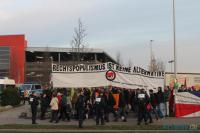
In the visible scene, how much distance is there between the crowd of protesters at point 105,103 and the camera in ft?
82.1

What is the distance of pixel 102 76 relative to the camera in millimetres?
27422

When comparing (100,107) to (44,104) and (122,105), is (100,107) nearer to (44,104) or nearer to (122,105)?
Result: (122,105)

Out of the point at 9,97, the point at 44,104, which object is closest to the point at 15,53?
the point at 9,97

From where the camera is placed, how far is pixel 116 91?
92.7 ft

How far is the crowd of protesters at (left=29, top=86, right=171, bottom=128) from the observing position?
2502 centimetres

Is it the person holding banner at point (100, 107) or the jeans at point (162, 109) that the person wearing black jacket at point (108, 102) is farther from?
the jeans at point (162, 109)

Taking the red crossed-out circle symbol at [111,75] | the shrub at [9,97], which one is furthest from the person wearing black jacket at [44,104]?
the shrub at [9,97]

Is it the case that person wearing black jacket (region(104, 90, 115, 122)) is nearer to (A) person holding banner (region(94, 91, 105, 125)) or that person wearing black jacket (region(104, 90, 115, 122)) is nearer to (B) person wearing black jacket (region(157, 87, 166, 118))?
(A) person holding banner (region(94, 91, 105, 125))

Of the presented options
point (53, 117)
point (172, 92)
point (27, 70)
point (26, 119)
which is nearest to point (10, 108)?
point (26, 119)

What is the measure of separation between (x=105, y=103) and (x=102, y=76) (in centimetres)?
209

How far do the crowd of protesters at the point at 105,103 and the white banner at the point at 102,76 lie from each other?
42 cm

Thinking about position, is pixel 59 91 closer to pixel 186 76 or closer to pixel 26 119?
pixel 26 119

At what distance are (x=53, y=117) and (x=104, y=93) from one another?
337 centimetres

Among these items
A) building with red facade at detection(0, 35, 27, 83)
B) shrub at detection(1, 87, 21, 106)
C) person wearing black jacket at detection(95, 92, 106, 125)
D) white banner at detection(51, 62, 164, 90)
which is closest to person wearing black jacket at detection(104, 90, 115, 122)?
person wearing black jacket at detection(95, 92, 106, 125)
